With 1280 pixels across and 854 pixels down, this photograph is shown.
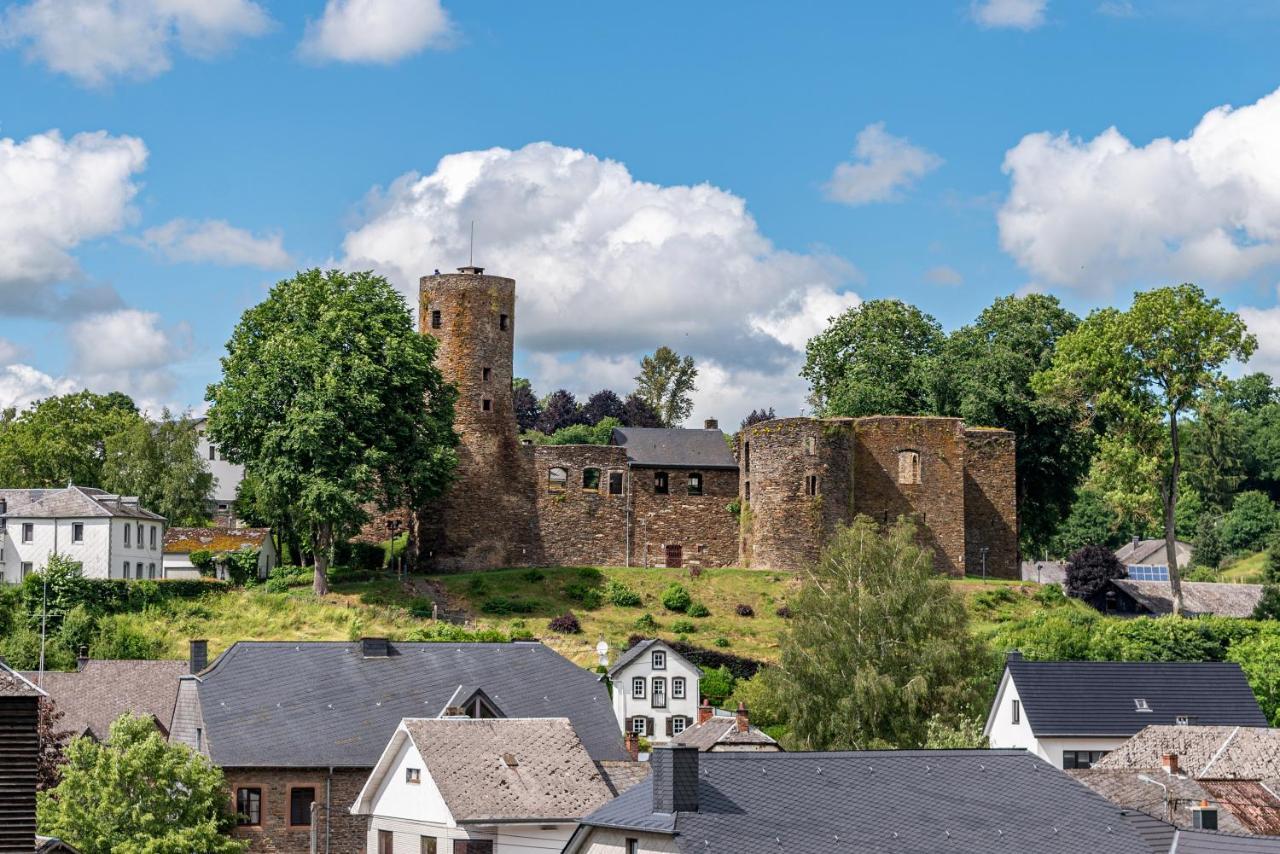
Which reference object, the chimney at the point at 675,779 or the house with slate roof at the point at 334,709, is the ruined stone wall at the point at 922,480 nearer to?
the house with slate roof at the point at 334,709

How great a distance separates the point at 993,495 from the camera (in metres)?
79.7

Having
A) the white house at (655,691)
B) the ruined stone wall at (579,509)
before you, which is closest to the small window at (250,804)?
the white house at (655,691)

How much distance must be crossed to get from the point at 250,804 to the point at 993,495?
1590 inches

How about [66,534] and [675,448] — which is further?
[675,448]

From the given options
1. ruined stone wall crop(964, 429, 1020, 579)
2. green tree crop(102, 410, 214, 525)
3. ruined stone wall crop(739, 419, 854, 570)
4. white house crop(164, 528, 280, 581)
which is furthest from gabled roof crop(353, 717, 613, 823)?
green tree crop(102, 410, 214, 525)

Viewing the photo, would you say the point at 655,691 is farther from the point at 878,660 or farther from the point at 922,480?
the point at 922,480

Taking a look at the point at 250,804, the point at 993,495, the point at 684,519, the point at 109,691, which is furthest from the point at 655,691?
the point at 993,495

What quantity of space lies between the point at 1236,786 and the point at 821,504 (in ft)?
108

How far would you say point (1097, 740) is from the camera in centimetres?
5756

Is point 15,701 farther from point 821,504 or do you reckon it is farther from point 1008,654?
point 821,504

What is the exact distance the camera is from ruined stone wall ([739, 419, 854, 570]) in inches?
3004

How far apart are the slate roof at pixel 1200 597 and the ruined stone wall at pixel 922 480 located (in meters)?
14.9

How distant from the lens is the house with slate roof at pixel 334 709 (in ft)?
155

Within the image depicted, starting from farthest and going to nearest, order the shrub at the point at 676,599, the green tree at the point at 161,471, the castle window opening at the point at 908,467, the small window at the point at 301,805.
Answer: the green tree at the point at 161,471 → the castle window opening at the point at 908,467 → the shrub at the point at 676,599 → the small window at the point at 301,805
